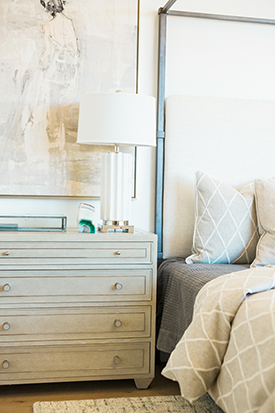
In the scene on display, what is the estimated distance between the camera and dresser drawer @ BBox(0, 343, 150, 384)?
2.11 m

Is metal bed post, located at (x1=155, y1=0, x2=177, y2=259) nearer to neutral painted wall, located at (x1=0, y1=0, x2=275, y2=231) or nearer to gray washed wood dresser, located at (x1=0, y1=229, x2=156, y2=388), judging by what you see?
neutral painted wall, located at (x1=0, y1=0, x2=275, y2=231)

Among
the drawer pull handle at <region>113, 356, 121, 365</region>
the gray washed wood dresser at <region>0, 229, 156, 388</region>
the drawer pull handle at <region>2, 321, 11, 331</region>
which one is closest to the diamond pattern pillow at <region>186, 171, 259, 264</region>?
the gray washed wood dresser at <region>0, 229, 156, 388</region>

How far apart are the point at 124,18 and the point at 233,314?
6.03ft

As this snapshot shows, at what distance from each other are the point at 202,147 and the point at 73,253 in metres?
1.04

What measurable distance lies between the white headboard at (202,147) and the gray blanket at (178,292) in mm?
282

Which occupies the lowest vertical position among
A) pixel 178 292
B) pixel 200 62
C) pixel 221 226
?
pixel 178 292

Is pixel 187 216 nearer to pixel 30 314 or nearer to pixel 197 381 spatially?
pixel 30 314

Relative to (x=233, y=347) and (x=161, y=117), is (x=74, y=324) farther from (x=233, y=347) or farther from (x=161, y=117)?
(x=161, y=117)

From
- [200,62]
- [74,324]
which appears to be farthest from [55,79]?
[74,324]

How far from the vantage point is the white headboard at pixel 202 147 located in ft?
8.68

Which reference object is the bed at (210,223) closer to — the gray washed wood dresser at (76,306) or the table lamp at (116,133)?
the gray washed wood dresser at (76,306)

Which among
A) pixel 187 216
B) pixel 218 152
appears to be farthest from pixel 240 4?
pixel 187 216

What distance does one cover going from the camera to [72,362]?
2154mm

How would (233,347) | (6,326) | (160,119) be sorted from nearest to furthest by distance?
(233,347) → (6,326) → (160,119)
